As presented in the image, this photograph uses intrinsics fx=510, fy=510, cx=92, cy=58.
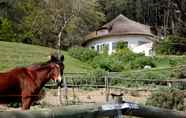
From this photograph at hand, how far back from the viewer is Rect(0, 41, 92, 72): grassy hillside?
35.5 meters

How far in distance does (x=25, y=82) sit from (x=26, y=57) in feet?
99.1

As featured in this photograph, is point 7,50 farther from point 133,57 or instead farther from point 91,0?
point 91,0

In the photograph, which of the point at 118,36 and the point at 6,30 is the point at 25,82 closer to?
the point at 6,30

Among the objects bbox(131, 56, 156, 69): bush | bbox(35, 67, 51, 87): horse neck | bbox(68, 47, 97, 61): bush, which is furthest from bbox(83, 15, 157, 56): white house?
bbox(35, 67, 51, 87): horse neck

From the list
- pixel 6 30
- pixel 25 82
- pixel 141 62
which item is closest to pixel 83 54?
pixel 141 62

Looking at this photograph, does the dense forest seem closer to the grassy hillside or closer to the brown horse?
the grassy hillside

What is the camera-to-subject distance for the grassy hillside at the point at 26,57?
35519 millimetres

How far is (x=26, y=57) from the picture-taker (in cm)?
3897

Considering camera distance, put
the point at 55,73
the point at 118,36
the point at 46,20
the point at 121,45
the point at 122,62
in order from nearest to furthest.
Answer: the point at 55,73 < the point at 122,62 < the point at 46,20 < the point at 121,45 < the point at 118,36

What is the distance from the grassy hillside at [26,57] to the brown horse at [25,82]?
945 inches

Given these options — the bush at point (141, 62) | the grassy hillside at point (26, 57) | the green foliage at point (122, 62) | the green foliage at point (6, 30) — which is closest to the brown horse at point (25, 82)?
the grassy hillside at point (26, 57)

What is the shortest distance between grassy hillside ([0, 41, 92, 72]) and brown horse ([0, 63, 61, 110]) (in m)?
24.0

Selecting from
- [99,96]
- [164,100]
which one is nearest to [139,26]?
[99,96]

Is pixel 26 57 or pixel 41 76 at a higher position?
pixel 26 57
